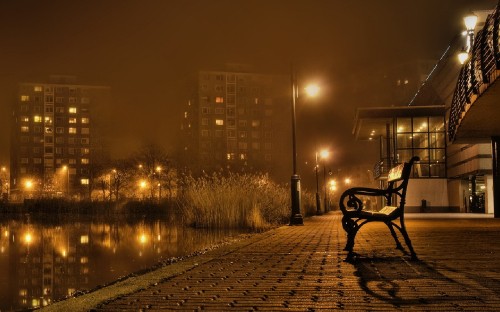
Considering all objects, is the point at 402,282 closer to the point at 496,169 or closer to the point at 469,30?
the point at 469,30

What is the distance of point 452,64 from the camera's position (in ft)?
136

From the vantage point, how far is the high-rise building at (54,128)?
467 ft

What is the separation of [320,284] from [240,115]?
134021mm

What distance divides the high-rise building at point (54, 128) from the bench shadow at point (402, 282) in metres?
138

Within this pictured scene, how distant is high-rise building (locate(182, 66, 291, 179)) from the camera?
134 meters

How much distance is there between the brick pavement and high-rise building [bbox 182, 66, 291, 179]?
394 feet

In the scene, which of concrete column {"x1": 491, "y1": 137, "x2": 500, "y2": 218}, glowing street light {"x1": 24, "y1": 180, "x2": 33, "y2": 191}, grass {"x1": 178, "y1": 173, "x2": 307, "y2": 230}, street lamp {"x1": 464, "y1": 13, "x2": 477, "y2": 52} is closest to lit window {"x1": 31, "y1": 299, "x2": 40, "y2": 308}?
grass {"x1": 178, "y1": 173, "x2": 307, "y2": 230}

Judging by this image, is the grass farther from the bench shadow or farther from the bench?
the bench shadow

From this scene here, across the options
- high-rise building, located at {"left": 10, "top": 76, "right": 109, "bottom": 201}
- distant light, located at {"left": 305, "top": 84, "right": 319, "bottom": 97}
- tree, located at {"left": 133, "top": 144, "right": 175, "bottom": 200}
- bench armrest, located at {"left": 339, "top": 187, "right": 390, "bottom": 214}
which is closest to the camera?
bench armrest, located at {"left": 339, "top": 187, "right": 390, "bottom": 214}

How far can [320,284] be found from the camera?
17.8ft

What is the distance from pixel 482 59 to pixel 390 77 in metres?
110

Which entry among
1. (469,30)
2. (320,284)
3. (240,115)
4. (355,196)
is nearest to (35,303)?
(320,284)

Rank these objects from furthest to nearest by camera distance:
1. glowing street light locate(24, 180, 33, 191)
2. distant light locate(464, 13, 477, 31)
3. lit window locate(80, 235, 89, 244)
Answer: glowing street light locate(24, 180, 33, 191), distant light locate(464, 13, 477, 31), lit window locate(80, 235, 89, 244)

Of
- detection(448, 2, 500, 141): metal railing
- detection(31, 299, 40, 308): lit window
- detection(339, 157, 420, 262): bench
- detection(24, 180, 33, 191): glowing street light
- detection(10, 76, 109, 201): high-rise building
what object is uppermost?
detection(10, 76, 109, 201): high-rise building
